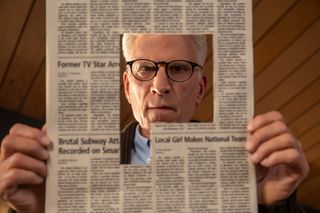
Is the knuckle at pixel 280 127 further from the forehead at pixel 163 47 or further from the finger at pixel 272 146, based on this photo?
the forehead at pixel 163 47

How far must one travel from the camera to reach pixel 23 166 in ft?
1.70

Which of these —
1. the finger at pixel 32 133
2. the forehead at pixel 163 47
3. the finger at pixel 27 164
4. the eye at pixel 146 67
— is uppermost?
the forehead at pixel 163 47

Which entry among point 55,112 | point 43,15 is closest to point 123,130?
point 55,112

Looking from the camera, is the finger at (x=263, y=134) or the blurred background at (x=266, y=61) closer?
the finger at (x=263, y=134)

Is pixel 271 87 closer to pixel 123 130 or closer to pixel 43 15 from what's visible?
pixel 43 15

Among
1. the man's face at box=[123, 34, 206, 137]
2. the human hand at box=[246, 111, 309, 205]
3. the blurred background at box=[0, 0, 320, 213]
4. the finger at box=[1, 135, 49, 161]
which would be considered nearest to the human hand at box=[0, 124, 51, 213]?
the finger at box=[1, 135, 49, 161]

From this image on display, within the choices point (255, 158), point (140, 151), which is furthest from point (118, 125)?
point (255, 158)

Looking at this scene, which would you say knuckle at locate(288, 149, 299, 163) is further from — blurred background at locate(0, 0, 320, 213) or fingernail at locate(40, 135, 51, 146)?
blurred background at locate(0, 0, 320, 213)

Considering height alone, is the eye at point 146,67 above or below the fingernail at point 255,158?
above

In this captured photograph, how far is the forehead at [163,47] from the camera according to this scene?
0.55 m

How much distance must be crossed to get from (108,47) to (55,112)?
0.27 ft

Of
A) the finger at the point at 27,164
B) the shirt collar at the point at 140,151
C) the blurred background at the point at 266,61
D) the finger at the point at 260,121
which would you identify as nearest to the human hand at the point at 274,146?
the finger at the point at 260,121

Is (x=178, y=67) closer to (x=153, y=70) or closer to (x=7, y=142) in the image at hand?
(x=153, y=70)

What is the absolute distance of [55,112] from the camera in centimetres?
53
